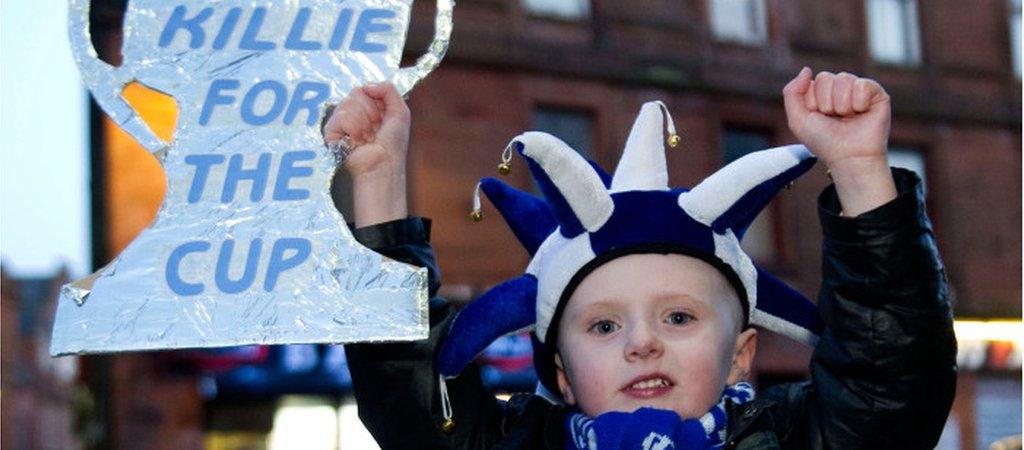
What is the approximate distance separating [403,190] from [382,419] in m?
0.40

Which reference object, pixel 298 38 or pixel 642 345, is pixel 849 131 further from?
pixel 298 38

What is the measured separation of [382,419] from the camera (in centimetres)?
287

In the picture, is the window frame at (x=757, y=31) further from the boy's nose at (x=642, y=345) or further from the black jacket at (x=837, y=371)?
the boy's nose at (x=642, y=345)

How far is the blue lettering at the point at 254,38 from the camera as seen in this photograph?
298 cm

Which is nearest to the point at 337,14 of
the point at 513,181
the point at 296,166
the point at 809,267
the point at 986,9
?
the point at 296,166

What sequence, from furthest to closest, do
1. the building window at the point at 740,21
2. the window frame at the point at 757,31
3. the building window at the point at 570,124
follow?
the window frame at the point at 757,31 → the building window at the point at 740,21 → the building window at the point at 570,124

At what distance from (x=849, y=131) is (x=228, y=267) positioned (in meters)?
1.02

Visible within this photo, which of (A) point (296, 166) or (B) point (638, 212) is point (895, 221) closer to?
(B) point (638, 212)

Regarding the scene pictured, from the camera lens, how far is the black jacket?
2.53 m

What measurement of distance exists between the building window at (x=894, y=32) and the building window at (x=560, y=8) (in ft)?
9.89

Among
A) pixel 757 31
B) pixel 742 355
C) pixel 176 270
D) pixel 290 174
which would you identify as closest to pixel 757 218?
pixel 757 31

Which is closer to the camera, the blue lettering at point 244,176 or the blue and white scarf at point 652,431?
the blue and white scarf at point 652,431

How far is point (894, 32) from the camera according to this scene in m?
15.3

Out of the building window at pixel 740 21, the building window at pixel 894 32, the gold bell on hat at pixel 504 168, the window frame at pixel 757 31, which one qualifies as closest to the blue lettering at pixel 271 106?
the gold bell on hat at pixel 504 168
